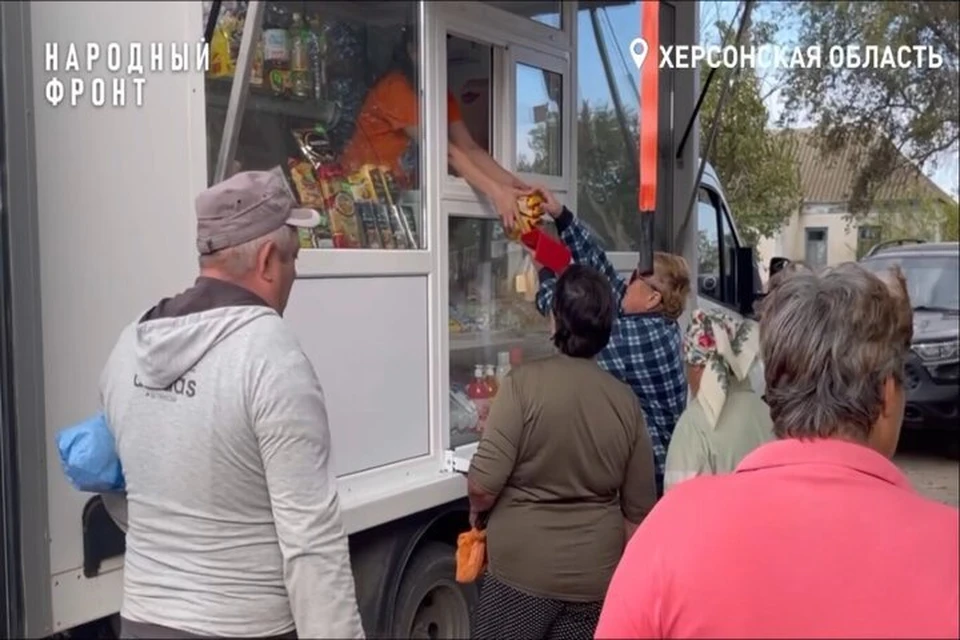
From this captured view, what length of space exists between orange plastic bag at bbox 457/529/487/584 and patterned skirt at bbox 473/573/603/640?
164 millimetres

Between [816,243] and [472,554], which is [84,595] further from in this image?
[816,243]

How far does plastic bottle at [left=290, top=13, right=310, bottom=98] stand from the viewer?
10.0ft

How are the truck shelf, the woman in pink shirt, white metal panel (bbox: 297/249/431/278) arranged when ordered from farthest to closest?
white metal panel (bbox: 297/249/431/278) → the truck shelf → the woman in pink shirt

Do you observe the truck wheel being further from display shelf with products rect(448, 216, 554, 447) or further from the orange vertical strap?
the orange vertical strap

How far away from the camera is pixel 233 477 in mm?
1784

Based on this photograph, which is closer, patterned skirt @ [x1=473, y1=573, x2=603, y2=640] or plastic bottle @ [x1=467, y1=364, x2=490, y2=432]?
patterned skirt @ [x1=473, y1=573, x2=603, y2=640]

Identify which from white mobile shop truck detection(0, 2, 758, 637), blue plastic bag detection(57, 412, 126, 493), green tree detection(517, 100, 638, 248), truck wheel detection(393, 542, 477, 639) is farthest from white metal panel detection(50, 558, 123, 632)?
green tree detection(517, 100, 638, 248)

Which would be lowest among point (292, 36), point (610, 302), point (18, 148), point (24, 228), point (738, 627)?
point (738, 627)

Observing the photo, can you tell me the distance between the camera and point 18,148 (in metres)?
2.14

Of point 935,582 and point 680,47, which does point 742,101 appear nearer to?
point 680,47

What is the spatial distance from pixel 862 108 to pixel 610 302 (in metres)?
4.74

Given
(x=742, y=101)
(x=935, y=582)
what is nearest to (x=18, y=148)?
(x=935, y=582)

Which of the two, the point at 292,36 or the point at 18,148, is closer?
the point at 18,148

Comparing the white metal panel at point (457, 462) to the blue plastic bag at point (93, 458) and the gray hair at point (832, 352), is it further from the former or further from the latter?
the gray hair at point (832, 352)
